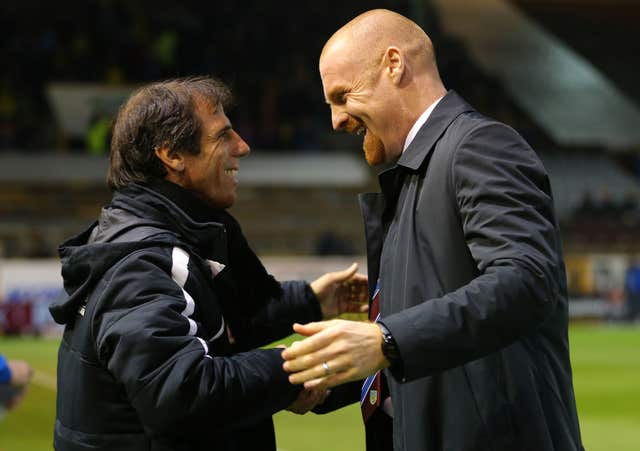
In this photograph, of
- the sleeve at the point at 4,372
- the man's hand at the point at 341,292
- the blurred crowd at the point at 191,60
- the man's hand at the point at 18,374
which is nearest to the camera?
the man's hand at the point at 341,292

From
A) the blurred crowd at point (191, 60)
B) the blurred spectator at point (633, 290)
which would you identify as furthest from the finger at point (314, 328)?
the blurred crowd at point (191, 60)

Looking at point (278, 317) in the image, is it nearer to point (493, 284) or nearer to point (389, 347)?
point (389, 347)

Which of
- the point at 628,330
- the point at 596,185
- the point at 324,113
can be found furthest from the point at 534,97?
the point at 628,330

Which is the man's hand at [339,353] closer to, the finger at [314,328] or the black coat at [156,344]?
the finger at [314,328]

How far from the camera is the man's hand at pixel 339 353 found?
2.26 m

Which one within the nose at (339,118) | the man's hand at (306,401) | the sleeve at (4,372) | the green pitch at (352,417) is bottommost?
the green pitch at (352,417)

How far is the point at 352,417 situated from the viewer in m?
9.52

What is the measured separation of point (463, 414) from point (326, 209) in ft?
72.5

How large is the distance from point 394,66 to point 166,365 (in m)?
1.01

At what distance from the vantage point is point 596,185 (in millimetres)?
28391

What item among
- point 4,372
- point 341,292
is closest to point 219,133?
point 341,292

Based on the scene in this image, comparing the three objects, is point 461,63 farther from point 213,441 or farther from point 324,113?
point 213,441

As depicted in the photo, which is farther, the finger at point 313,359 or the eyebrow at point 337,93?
the eyebrow at point 337,93

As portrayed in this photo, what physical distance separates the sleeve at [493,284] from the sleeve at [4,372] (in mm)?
2648
